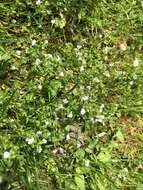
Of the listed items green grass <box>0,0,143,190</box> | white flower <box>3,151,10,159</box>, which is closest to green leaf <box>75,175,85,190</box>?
green grass <box>0,0,143,190</box>

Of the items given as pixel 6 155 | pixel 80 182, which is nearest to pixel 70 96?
pixel 80 182

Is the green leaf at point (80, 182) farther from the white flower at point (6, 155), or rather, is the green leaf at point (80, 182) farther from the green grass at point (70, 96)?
the white flower at point (6, 155)

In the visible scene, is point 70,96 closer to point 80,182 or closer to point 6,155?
point 80,182

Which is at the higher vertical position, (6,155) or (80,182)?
(6,155)

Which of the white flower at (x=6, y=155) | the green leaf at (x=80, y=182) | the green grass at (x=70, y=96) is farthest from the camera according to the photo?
the green leaf at (x=80, y=182)

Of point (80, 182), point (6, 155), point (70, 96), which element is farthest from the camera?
point (70, 96)

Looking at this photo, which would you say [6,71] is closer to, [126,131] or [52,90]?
[52,90]

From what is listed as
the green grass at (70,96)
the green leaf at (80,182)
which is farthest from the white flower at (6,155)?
A: the green leaf at (80,182)

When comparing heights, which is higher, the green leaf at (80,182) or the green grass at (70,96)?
the green grass at (70,96)

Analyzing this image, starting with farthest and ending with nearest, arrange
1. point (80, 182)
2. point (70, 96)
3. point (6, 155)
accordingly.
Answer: point (70, 96) < point (80, 182) < point (6, 155)

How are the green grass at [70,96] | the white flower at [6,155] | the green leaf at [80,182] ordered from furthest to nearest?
the green leaf at [80,182] < the green grass at [70,96] < the white flower at [6,155]
